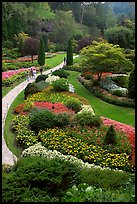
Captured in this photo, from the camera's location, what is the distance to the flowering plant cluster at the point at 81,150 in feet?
32.9

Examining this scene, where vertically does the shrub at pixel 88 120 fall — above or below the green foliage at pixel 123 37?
below

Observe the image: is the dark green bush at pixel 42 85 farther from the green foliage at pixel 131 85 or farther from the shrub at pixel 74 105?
the green foliage at pixel 131 85

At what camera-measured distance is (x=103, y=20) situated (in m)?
67.2

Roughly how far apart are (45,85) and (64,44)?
102ft

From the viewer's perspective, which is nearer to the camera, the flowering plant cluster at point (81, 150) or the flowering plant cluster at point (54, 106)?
the flowering plant cluster at point (81, 150)

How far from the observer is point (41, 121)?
495 inches

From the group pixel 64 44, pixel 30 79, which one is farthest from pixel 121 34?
pixel 64 44

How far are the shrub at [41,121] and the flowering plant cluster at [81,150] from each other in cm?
45

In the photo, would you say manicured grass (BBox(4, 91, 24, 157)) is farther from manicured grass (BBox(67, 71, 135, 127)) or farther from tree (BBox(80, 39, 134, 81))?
tree (BBox(80, 39, 134, 81))

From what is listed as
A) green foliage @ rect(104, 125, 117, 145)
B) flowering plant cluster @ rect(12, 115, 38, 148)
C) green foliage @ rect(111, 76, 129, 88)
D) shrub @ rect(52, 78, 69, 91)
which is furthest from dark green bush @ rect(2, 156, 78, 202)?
green foliage @ rect(111, 76, 129, 88)

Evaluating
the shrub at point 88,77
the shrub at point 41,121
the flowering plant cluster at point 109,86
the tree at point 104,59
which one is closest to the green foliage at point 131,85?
the flowering plant cluster at point 109,86

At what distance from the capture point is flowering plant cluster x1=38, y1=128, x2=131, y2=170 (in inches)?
395

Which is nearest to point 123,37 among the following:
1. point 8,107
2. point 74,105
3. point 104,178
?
point 74,105

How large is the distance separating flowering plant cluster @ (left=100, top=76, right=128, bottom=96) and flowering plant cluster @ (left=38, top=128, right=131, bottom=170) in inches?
348
